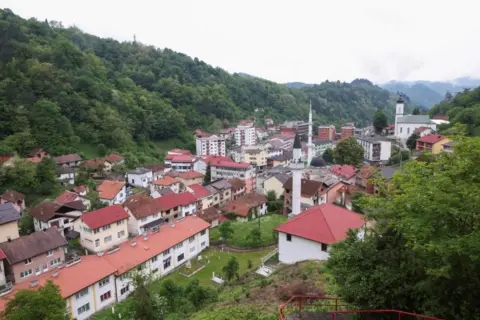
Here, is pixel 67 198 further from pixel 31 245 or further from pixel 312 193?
pixel 312 193

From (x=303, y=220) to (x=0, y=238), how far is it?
2312 centimetres

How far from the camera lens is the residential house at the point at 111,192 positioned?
36781 millimetres

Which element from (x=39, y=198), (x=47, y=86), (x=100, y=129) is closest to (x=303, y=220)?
(x=39, y=198)

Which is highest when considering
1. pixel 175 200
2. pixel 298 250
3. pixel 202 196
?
pixel 298 250

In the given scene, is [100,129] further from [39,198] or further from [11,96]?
[39,198]

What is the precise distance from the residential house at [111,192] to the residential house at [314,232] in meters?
24.5

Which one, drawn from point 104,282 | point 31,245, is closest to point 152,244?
point 104,282

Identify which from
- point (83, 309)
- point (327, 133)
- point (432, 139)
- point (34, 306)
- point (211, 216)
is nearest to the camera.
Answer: point (34, 306)

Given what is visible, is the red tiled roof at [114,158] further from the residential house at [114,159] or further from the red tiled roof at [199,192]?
the red tiled roof at [199,192]

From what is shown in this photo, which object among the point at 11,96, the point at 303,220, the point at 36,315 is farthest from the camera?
the point at 11,96

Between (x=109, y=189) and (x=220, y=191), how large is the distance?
12.7 metres

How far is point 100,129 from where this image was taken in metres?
57.2

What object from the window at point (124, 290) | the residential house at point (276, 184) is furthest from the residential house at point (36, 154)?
the window at point (124, 290)

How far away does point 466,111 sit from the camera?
4522 cm
